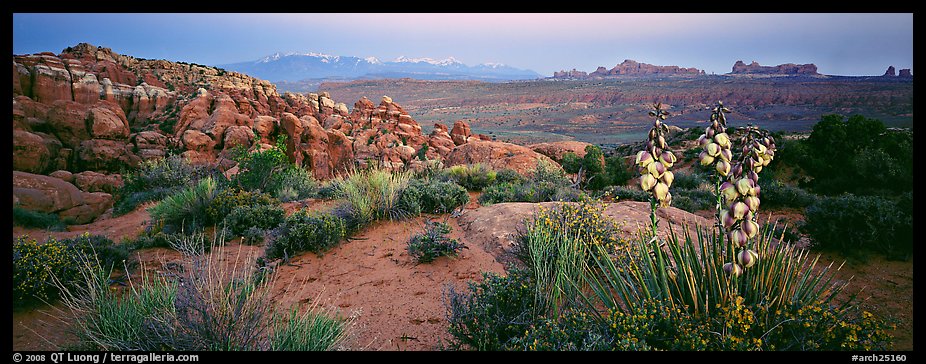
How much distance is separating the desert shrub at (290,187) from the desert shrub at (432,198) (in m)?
3.19

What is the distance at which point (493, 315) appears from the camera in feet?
10.7

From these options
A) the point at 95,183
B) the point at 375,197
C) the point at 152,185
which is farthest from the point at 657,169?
the point at 95,183

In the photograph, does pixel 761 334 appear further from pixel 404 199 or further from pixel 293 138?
pixel 293 138

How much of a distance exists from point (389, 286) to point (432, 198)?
10.0 feet

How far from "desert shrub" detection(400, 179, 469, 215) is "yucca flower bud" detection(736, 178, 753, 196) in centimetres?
556

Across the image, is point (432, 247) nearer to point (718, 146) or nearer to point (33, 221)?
point (718, 146)

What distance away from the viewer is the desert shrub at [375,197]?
6.73 meters

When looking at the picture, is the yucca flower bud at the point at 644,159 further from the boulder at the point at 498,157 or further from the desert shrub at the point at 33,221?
the boulder at the point at 498,157

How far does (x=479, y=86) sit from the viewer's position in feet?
326

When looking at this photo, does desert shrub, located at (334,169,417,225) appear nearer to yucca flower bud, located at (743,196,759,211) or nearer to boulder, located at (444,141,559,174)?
yucca flower bud, located at (743,196,759,211)

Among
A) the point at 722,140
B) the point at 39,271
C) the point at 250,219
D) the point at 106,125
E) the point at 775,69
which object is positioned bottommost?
the point at 39,271

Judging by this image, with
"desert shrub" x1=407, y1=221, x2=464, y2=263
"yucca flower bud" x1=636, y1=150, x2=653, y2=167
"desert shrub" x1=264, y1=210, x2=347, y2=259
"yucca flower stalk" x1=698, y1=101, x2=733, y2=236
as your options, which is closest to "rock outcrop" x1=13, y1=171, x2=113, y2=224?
"desert shrub" x1=264, y1=210, x2=347, y2=259
